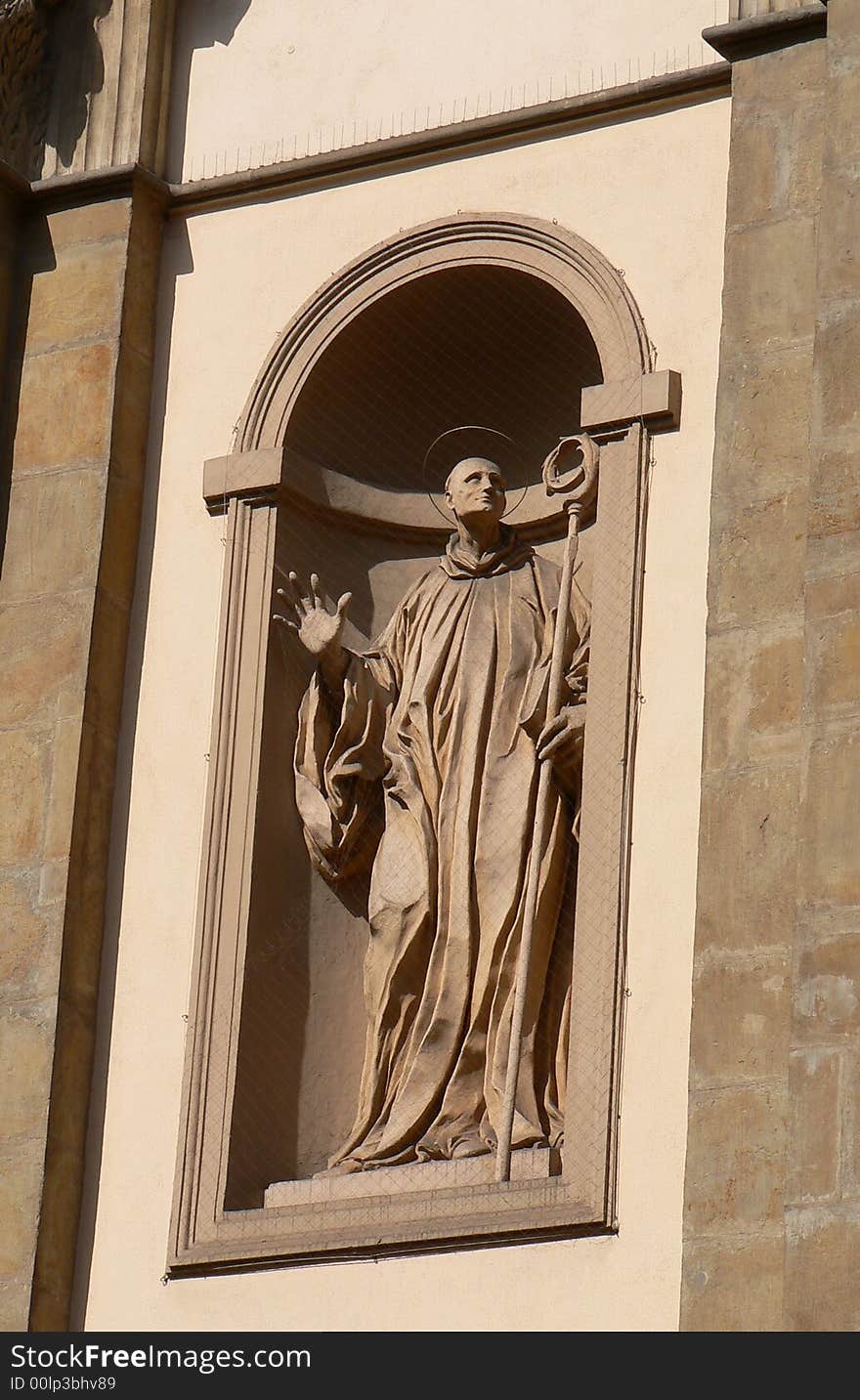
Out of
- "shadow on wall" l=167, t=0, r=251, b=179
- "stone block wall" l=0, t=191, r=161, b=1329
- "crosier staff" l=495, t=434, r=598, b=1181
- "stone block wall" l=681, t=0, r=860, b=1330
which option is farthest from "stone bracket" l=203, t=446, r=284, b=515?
"stone block wall" l=681, t=0, r=860, b=1330

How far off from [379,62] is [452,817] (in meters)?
2.33

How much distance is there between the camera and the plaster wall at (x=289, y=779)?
8047mm

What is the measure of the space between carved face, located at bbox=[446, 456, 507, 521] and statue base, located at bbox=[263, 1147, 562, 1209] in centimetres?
186

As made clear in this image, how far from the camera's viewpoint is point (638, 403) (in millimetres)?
8742

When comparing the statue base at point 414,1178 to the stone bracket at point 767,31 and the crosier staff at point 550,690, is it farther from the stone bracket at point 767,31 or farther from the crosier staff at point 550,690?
the stone bracket at point 767,31

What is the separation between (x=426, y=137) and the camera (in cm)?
943

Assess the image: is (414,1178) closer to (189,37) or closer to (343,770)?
(343,770)

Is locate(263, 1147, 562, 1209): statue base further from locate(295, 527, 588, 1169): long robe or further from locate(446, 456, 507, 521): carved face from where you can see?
locate(446, 456, 507, 521): carved face

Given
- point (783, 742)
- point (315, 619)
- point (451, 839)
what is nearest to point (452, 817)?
point (451, 839)

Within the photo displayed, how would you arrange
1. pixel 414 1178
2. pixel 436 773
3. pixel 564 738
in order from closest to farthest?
1. pixel 414 1178
2. pixel 564 738
3. pixel 436 773

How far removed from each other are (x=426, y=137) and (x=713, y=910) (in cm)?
265

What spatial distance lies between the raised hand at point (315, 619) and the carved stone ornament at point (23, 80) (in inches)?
67.0

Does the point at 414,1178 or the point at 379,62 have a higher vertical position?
the point at 379,62

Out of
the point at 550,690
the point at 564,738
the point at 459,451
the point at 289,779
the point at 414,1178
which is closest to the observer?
the point at 414,1178
